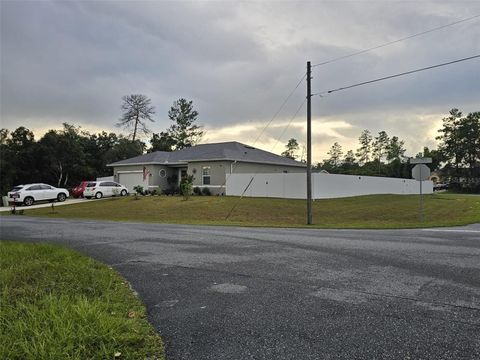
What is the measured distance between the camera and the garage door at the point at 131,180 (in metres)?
41.3

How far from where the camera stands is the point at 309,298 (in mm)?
5230

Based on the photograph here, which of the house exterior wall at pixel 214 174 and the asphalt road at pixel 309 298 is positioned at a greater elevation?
the house exterior wall at pixel 214 174

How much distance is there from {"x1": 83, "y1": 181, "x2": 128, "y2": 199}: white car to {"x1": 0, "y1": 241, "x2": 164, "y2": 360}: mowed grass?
3212cm

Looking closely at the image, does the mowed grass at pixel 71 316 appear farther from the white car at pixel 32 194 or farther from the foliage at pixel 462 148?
the foliage at pixel 462 148

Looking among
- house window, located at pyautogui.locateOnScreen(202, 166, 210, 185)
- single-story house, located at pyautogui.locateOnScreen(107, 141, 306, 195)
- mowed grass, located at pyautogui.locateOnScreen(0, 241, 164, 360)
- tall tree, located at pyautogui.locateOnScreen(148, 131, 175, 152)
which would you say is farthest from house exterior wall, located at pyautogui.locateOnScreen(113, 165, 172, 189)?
mowed grass, located at pyautogui.locateOnScreen(0, 241, 164, 360)

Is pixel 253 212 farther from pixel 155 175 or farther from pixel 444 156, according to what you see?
pixel 444 156

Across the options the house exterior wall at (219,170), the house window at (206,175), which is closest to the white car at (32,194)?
the house exterior wall at (219,170)

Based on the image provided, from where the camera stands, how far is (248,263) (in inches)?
299

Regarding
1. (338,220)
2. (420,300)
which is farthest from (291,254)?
(338,220)

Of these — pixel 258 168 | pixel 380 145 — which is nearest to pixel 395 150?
pixel 380 145

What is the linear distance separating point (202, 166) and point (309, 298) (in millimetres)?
31768

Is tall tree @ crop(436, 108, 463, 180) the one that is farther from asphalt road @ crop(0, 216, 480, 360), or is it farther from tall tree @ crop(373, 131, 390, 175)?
asphalt road @ crop(0, 216, 480, 360)

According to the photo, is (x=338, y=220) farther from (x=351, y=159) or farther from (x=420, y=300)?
(x=351, y=159)

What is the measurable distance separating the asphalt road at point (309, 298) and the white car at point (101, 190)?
2954cm
